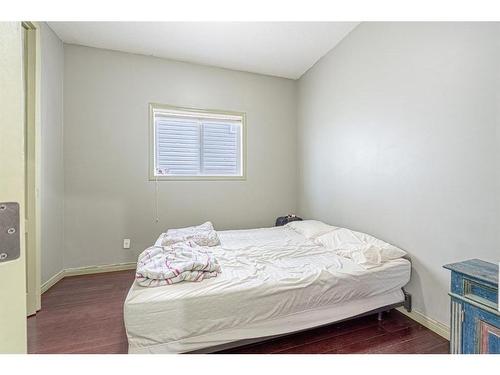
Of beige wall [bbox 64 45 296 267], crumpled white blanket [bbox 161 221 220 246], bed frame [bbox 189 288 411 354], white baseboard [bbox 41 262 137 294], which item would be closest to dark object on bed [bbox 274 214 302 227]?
beige wall [bbox 64 45 296 267]

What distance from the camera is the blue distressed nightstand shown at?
1.08m

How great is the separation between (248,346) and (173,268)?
2.44 ft

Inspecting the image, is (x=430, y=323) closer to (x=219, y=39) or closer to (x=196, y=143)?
(x=196, y=143)

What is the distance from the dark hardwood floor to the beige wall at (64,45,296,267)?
0.96m

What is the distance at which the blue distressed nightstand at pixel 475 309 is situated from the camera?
1.08 m

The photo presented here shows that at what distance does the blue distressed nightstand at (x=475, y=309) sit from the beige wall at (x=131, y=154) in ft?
8.31

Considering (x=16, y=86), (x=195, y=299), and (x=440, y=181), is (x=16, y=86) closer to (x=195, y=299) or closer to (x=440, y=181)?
(x=195, y=299)

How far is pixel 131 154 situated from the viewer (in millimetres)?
→ 2986

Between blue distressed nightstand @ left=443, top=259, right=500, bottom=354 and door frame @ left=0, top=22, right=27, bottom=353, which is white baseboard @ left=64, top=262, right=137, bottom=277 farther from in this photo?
blue distressed nightstand @ left=443, top=259, right=500, bottom=354

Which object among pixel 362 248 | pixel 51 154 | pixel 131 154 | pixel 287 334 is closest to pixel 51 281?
pixel 51 154

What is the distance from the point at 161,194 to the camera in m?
3.10

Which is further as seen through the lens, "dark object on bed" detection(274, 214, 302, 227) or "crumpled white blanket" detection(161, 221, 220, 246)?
"dark object on bed" detection(274, 214, 302, 227)
